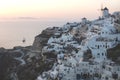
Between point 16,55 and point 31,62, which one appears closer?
point 31,62

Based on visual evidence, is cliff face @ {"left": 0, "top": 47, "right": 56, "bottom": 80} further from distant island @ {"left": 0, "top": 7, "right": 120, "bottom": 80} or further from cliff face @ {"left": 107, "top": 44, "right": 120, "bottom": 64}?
cliff face @ {"left": 107, "top": 44, "right": 120, "bottom": 64}

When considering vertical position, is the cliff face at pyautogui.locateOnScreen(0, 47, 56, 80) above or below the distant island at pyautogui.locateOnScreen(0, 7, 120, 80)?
below

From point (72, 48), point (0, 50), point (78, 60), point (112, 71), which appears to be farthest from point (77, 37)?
point (0, 50)

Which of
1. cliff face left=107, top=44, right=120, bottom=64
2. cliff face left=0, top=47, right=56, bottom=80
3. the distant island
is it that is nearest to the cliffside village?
the distant island

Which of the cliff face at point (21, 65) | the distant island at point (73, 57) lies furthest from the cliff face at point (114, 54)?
the cliff face at point (21, 65)

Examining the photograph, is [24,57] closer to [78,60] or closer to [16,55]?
[16,55]

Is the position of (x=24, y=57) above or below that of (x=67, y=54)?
below

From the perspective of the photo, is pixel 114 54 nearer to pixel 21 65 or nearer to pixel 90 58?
pixel 90 58

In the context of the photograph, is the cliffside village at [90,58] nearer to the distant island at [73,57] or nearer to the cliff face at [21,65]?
the distant island at [73,57]
